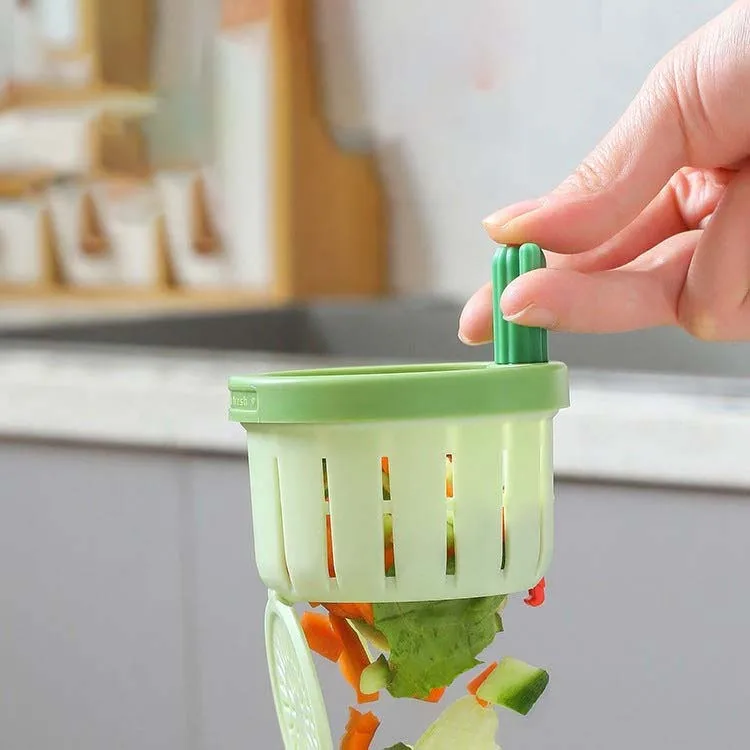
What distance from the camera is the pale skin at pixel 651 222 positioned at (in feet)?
1.80

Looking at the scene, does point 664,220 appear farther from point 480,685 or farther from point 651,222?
point 480,685

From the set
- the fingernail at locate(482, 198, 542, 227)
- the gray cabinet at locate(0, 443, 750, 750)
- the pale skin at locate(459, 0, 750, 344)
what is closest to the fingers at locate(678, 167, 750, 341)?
the pale skin at locate(459, 0, 750, 344)

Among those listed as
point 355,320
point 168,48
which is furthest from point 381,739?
point 168,48

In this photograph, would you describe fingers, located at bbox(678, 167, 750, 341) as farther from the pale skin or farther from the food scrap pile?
the food scrap pile

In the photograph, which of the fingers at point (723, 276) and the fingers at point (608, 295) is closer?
the fingers at point (608, 295)

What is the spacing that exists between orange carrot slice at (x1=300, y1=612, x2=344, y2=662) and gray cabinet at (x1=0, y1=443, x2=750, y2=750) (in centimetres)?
39

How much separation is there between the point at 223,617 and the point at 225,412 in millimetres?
169

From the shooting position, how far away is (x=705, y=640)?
0.84 metres

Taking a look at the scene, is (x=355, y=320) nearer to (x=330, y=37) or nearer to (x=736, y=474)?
(x=330, y=37)

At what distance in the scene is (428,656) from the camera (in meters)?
0.48

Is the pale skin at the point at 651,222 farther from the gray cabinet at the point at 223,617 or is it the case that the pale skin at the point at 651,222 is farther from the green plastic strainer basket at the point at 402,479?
the gray cabinet at the point at 223,617

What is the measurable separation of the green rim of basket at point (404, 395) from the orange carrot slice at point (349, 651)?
0.30 feet

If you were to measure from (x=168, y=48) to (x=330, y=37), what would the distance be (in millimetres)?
295

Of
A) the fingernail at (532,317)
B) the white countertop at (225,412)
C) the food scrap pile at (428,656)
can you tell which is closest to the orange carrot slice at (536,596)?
the food scrap pile at (428,656)
